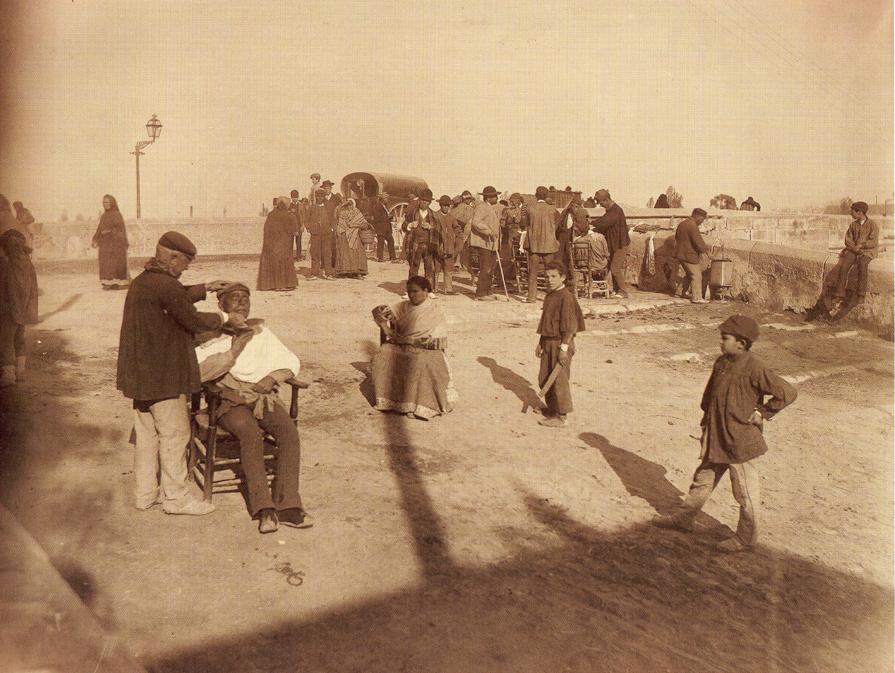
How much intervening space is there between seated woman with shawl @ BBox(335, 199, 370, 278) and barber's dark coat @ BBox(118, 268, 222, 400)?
9.76m

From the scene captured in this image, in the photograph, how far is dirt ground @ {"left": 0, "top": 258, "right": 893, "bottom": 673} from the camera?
358 cm

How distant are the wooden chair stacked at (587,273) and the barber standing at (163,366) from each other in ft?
27.8

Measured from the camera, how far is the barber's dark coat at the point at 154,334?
4293 millimetres

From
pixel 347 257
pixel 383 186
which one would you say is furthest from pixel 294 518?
pixel 383 186

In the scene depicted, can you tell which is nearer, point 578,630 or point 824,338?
point 578,630

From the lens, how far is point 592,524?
5090 millimetres

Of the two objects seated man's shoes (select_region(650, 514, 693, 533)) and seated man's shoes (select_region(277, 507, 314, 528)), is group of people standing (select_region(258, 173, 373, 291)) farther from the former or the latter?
seated man's shoes (select_region(650, 514, 693, 533))

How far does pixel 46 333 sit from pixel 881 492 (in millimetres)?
8219

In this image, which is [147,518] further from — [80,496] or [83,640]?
[83,640]

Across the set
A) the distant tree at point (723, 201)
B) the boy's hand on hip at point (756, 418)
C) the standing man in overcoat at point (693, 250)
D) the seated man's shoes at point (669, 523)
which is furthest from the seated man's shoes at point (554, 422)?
the distant tree at point (723, 201)

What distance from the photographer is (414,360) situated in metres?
6.80

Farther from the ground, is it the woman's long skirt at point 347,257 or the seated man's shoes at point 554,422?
the woman's long skirt at point 347,257

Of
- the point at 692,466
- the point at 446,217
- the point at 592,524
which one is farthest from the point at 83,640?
the point at 446,217

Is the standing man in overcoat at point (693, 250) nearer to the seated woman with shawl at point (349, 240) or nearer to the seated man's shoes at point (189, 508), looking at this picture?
the seated woman with shawl at point (349, 240)
